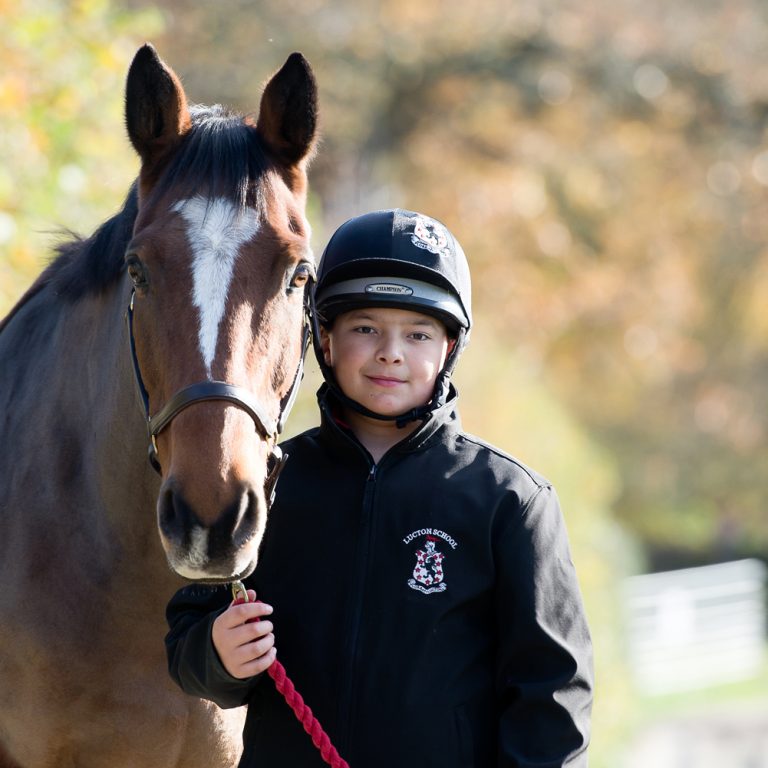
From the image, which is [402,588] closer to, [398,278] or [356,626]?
[356,626]

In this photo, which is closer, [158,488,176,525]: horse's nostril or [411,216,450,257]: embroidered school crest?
[158,488,176,525]: horse's nostril

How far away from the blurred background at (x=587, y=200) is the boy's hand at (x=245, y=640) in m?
4.32

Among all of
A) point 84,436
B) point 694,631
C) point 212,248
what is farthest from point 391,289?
point 694,631

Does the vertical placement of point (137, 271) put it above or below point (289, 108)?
below

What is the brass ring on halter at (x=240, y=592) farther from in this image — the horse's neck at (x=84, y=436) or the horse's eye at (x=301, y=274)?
the horse's eye at (x=301, y=274)

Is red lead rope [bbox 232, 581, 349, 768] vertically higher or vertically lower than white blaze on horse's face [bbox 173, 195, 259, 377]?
lower

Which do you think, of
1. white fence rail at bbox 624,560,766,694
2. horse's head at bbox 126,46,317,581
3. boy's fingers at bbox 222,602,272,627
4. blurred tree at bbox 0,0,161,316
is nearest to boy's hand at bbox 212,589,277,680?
boy's fingers at bbox 222,602,272,627

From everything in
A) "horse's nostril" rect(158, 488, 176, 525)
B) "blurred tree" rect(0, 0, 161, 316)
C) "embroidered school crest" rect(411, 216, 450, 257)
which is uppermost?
"blurred tree" rect(0, 0, 161, 316)

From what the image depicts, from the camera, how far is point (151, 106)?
290 cm

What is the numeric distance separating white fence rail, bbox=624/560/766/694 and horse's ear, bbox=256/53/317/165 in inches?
594

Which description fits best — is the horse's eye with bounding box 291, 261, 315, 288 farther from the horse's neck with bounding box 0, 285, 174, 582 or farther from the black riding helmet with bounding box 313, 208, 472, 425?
the horse's neck with bounding box 0, 285, 174, 582

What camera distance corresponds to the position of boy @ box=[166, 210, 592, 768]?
8.12 ft

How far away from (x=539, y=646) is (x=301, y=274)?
98cm

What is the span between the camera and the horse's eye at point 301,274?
8.93ft
